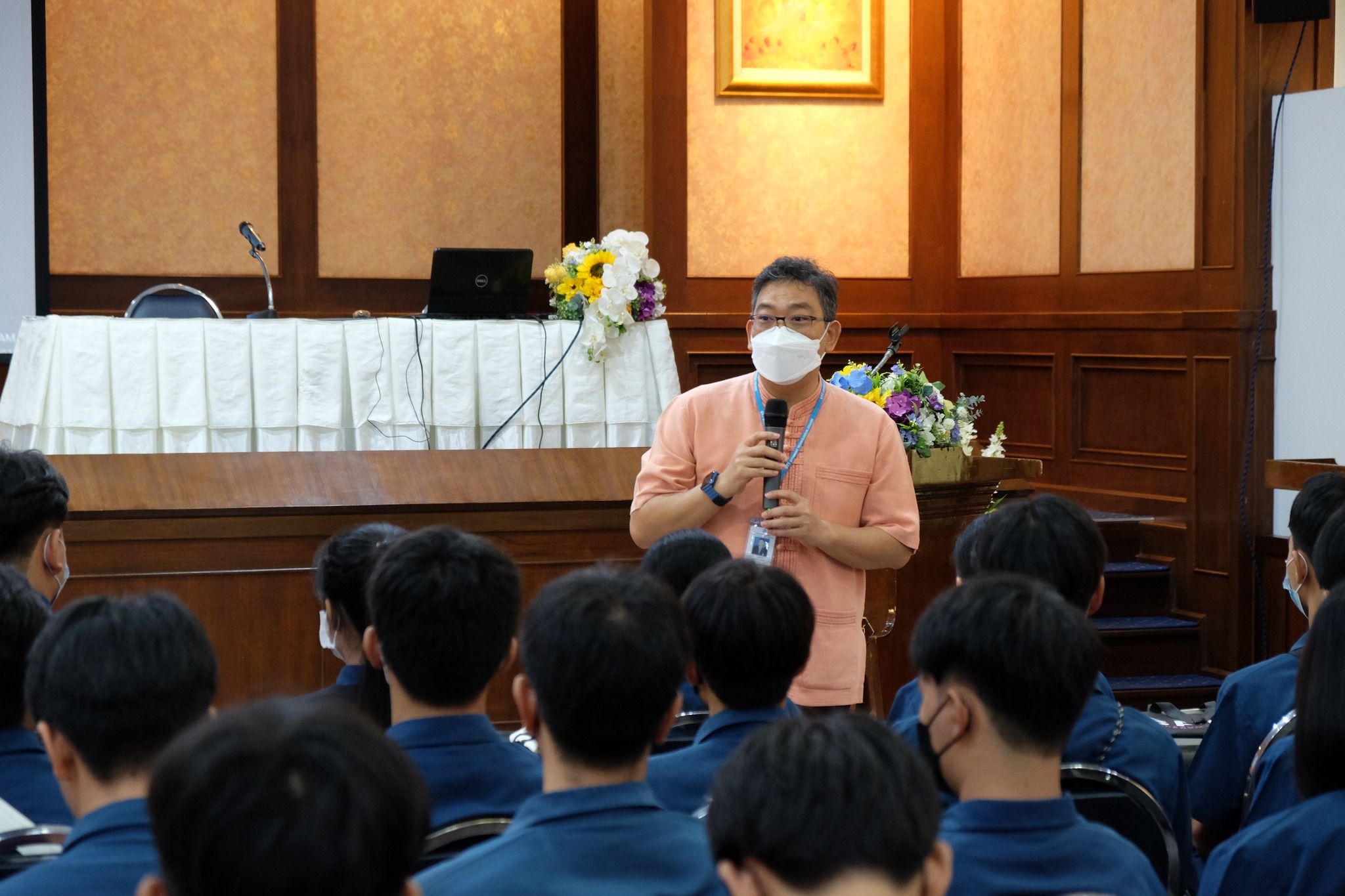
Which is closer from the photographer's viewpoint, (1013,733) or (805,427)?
(1013,733)

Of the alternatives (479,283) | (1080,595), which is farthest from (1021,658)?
(479,283)

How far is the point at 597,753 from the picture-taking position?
4.56 ft

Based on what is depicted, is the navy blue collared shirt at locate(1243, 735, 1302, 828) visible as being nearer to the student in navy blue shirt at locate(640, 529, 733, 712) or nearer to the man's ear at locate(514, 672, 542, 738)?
the student in navy blue shirt at locate(640, 529, 733, 712)

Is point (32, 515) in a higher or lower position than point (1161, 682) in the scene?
higher

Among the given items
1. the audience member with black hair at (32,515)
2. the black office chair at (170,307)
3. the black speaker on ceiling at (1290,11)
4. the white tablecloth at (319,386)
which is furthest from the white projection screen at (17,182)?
the black speaker on ceiling at (1290,11)

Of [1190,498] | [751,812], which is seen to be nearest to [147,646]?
[751,812]

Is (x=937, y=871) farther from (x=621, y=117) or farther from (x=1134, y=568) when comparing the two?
(x=621, y=117)

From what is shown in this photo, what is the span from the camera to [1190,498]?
18.7ft

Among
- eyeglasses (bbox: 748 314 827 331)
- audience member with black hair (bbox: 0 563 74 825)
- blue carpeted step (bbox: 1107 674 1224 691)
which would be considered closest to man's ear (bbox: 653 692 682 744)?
audience member with black hair (bbox: 0 563 74 825)

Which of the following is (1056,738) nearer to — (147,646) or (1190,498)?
(147,646)

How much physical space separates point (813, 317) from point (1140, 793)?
4.18 ft

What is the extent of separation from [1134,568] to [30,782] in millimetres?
4756

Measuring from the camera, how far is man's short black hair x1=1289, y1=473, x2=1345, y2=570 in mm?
2521

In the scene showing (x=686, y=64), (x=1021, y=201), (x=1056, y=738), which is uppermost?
(x=686, y=64)
